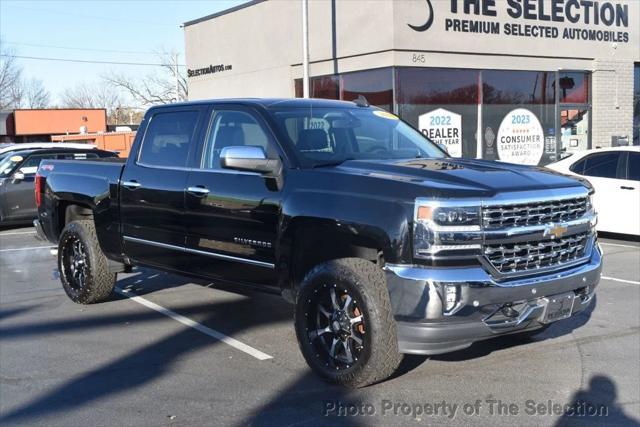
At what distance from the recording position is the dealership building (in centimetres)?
1614

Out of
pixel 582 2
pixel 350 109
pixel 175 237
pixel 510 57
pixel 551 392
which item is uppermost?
pixel 582 2

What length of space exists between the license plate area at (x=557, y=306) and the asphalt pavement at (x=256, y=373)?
53 cm

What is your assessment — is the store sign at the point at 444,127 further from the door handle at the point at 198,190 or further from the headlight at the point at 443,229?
the headlight at the point at 443,229

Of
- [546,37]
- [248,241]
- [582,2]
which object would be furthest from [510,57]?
[248,241]

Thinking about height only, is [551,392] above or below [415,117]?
below

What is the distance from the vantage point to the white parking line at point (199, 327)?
229 inches

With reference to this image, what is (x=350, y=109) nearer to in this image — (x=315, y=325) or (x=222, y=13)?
(x=315, y=325)

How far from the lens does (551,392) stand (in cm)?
480

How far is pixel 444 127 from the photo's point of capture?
16.8 metres

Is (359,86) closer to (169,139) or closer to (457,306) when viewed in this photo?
(169,139)

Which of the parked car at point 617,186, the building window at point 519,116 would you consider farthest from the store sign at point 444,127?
the parked car at point 617,186

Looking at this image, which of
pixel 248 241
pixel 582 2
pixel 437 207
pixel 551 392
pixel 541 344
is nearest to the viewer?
pixel 437 207

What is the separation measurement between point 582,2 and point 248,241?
16315mm

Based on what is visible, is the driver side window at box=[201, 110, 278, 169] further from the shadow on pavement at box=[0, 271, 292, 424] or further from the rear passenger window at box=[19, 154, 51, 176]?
the rear passenger window at box=[19, 154, 51, 176]
